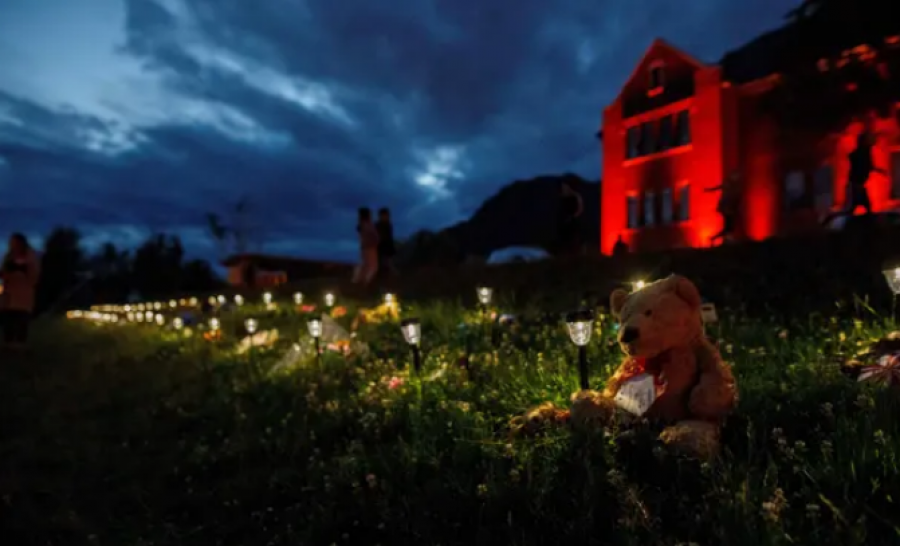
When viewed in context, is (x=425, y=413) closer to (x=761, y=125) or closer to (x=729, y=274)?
(x=729, y=274)

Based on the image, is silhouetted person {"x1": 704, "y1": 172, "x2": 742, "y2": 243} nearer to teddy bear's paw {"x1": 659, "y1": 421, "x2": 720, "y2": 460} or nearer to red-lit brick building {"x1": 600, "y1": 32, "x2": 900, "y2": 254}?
red-lit brick building {"x1": 600, "y1": 32, "x2": 900, "y2": 254}

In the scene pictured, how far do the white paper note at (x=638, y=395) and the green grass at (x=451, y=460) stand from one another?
0.64 ft

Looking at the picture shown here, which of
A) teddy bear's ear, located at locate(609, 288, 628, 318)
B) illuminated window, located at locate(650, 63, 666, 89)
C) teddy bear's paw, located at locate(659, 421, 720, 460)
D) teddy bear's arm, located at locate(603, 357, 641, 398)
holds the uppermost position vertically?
illuminated window, located at locate(650, 63, 666, 89)

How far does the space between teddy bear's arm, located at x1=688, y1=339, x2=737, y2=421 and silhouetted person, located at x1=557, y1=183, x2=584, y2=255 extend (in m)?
13.1

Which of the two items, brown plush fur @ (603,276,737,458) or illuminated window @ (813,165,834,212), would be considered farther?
illuminated window @ (813,165,834,212)

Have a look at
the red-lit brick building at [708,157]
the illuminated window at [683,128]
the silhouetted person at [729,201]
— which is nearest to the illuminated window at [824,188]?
the red-lit brick building at [708,157]

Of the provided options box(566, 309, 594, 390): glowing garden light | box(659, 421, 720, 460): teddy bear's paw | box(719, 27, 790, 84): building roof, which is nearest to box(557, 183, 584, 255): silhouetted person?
box(719, 27, 790, 84): building roof

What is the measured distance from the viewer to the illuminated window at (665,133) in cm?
2233

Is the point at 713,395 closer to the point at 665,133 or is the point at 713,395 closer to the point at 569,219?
the point at 569,219

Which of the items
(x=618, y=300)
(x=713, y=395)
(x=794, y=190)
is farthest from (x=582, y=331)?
(x=794, y=190)

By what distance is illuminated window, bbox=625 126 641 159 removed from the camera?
23.5 meters

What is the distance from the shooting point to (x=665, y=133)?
22641 millimetres

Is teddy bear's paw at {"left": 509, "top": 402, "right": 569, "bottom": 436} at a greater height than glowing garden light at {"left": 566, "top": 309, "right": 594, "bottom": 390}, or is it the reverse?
glowing garden light at {"left": 566, "top": 309, "right": 594, "bottom": 390}

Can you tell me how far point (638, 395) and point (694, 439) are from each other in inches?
18.3
